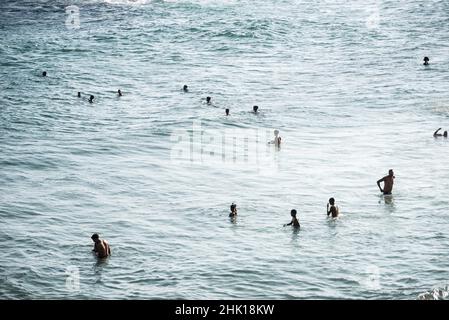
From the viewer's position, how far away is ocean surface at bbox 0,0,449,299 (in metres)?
20.2

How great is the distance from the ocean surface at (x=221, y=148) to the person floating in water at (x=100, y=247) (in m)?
0.30

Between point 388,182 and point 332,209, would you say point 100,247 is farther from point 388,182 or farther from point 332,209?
point 388,182

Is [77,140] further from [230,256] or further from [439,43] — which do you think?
[439,43]

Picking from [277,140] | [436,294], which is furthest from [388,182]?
[436,294]

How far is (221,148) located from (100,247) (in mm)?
13181

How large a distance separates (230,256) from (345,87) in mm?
24165

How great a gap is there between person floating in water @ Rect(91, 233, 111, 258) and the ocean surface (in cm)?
30

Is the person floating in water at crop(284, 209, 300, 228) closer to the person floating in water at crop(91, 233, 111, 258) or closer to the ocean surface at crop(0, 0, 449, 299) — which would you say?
the ocean surface at crop(0, 0, 449, 299)

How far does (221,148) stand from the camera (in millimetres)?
32875

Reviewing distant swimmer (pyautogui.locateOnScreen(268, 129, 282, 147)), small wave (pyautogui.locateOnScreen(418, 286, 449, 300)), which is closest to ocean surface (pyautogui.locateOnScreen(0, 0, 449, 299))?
small wave (pyautogui.locateOnScreen(418, 286, 449, 300))

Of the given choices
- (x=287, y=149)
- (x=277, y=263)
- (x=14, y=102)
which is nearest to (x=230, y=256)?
(x=277, y=263)

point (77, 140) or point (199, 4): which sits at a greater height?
point (199, 4)

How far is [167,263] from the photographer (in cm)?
2073

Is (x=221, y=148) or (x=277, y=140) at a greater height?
(x=277, y=140)
